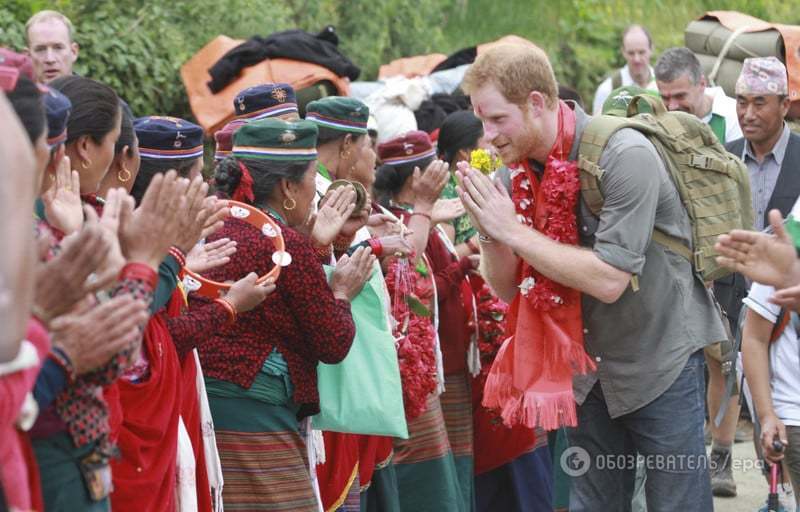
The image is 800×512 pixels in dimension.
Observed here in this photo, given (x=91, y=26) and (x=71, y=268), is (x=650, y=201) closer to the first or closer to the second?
(x=71, y=268)

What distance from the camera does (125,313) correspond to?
10.3 ft

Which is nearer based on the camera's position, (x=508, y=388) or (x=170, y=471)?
(x=170, y=471)

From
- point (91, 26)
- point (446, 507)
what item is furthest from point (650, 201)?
point (91, 26)

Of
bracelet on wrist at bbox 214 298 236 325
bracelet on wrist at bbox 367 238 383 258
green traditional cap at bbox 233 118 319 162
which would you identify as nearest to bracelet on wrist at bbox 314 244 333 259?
bracelet on wrist at bbox 367 238 383 258

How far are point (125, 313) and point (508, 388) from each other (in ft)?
7.77

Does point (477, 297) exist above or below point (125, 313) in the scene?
below

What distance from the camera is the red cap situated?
22.9ft

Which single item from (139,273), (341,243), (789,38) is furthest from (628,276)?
(789,38)

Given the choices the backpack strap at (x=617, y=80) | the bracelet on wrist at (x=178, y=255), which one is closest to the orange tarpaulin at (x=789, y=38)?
the backpack strap at (x=617, y=80)

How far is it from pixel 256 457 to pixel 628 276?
1616 millimetres

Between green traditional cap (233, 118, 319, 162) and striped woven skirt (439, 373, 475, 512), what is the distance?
240cm

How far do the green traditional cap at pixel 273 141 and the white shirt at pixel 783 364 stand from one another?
1.94m

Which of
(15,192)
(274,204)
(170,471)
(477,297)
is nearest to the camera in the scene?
(15,192)

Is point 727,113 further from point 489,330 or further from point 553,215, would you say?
point 553,215
